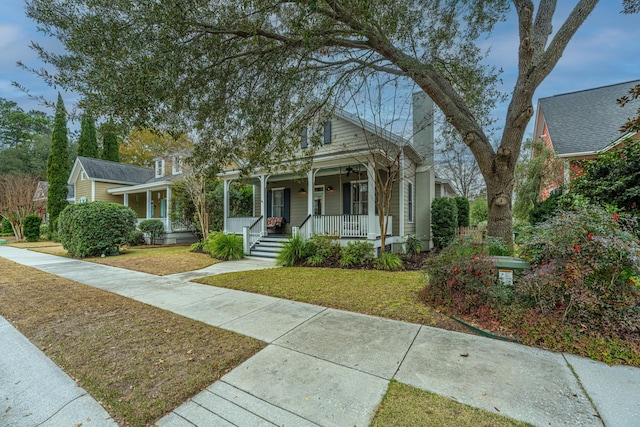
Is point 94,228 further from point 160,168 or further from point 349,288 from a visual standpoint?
point 160,168

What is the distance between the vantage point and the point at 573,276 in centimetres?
337

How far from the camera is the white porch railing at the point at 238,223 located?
12041 mm

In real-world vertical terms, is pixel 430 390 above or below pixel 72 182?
below

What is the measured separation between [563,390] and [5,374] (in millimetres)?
5359

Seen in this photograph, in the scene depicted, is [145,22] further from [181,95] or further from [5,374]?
[5,374]

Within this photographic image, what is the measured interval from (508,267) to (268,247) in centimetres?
833

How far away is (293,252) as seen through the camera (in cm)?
892

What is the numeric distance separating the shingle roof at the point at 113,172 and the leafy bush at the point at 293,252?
17928mm

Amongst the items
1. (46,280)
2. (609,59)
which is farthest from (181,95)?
(609,59)

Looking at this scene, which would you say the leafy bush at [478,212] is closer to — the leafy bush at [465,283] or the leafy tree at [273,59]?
the leafy tree at [273,59]

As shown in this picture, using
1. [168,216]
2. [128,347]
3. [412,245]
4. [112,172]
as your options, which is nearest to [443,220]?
[412,245]

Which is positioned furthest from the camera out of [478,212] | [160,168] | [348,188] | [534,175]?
[478,212]

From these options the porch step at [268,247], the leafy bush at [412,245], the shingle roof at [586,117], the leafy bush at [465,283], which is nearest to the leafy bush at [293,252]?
the porch step at [268,247]

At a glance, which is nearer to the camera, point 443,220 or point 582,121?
point 443,220
